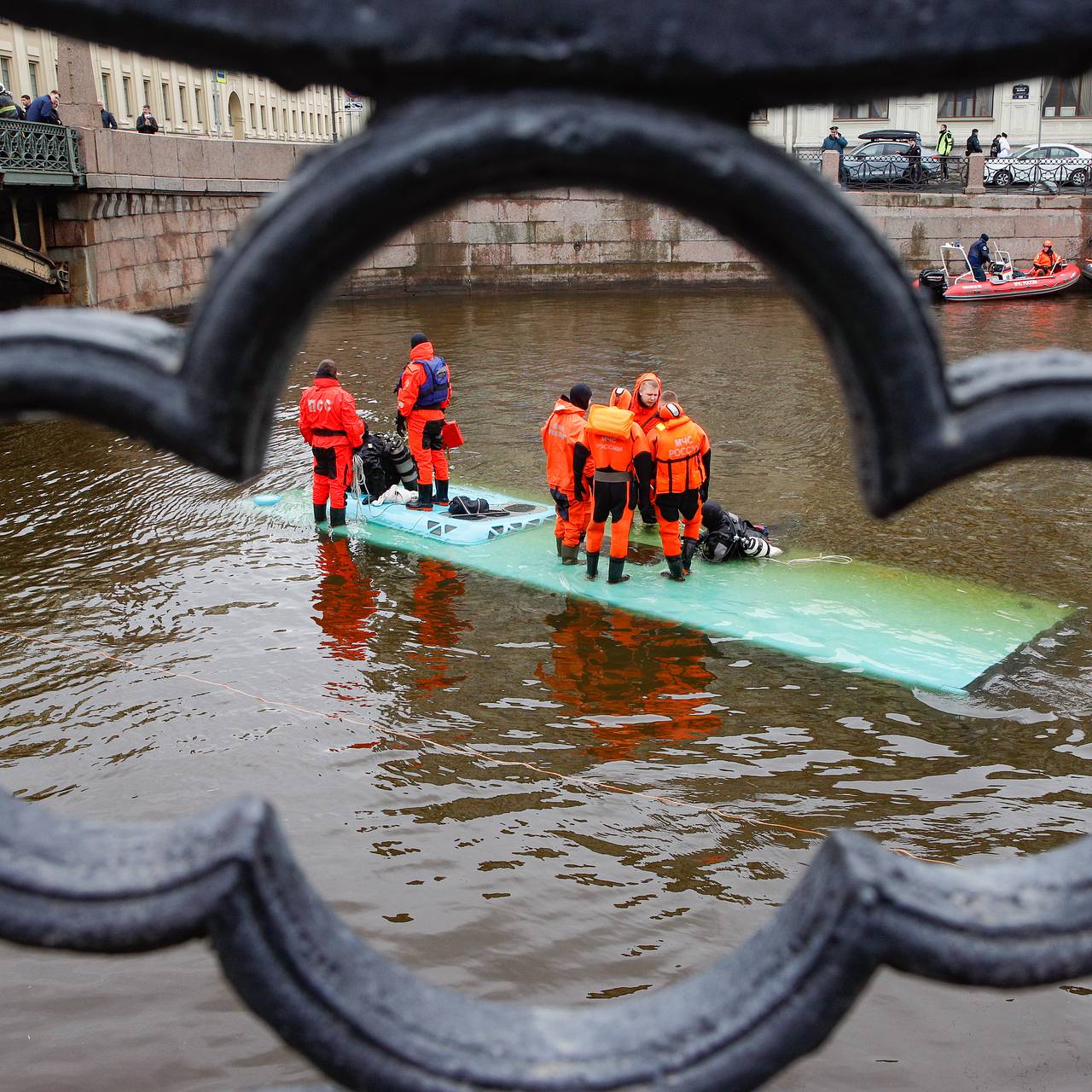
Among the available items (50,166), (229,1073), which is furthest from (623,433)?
(50,166)

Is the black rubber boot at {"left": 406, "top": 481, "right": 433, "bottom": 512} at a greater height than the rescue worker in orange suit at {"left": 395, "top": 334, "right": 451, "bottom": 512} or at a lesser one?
lesser

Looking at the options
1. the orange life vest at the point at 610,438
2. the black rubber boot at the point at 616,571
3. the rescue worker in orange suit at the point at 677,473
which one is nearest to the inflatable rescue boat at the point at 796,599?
the black rubber boot at the point at 616,571

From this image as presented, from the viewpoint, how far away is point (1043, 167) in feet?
109

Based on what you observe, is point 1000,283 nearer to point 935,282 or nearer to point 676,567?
point 935,282

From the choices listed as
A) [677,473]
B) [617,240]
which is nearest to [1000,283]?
[617,240]

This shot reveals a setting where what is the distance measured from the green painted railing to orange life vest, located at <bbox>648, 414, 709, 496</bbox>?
46.5 ft

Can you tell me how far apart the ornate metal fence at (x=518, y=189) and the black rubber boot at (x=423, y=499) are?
10.9 metres

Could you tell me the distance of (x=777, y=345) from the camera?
22.6 metres

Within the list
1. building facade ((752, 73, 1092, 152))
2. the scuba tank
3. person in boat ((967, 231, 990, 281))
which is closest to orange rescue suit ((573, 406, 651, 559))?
the scuba tank

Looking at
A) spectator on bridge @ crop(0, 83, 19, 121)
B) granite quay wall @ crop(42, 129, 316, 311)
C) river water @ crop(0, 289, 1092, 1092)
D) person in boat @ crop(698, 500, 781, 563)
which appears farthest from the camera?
granite quay wall @ crop(42, 129, 316, 311)

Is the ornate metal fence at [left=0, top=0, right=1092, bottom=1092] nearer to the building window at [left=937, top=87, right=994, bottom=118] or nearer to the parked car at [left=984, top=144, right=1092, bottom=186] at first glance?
the parked car at [left=984, top=144, right=1092, bottom=186]

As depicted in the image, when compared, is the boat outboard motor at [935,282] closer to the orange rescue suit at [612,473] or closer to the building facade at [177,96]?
the building facade at [177,96]

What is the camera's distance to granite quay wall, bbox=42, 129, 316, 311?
2219 cm

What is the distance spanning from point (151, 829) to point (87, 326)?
434mm
